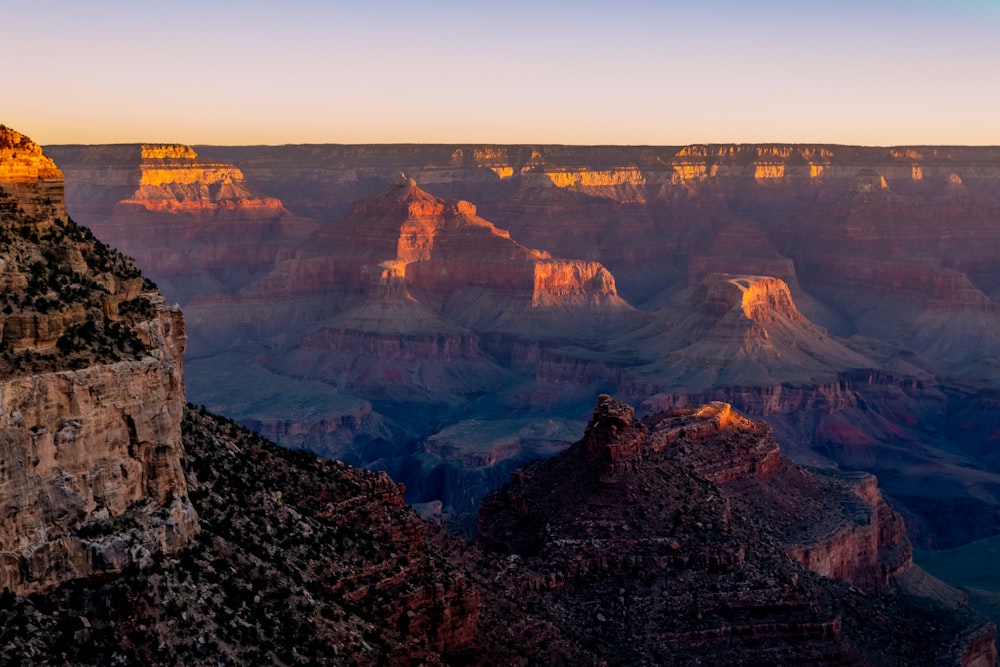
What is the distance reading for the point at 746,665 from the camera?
47.5 meters

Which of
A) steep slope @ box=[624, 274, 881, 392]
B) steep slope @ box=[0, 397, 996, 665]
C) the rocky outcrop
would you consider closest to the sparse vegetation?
the rocky outcrop

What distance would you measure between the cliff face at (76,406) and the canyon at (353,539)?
45 millimetres

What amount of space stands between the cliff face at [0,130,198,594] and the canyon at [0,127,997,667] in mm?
45

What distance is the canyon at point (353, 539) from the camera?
25016 millimetres

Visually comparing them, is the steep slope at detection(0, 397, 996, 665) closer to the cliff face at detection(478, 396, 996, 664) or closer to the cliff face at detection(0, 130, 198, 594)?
the cliff face at detection(478, 396, 996, 664)

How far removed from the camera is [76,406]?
81.7ft

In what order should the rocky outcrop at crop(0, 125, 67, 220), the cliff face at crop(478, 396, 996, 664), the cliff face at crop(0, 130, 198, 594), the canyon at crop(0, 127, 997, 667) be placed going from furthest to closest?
the cliff face at crop(478, 396, 996, 664) → the rocky outcrop at crop(0, 125, 67, 220) → the canyon at crop(0, 127, 997, 667) → the cliff face at crop(0, 130, 198, 594)

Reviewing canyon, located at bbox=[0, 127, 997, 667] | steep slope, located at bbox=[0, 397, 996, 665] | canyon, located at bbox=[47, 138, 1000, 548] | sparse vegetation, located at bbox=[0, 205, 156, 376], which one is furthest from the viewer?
canyon, located at bbox=[47, 138, 1000, 548]

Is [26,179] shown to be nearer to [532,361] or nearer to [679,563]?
[679,563]

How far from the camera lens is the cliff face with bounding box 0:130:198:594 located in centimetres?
2409

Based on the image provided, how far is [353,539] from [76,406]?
40.0 feet

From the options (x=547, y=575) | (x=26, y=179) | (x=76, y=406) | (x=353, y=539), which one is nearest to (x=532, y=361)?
(x=547, y=575)

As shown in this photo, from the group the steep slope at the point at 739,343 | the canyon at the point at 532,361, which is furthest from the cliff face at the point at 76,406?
the steep slope at the point at 739,343

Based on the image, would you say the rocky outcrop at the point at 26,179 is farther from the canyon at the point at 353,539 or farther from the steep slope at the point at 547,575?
the steep slope at the point at 547,575
